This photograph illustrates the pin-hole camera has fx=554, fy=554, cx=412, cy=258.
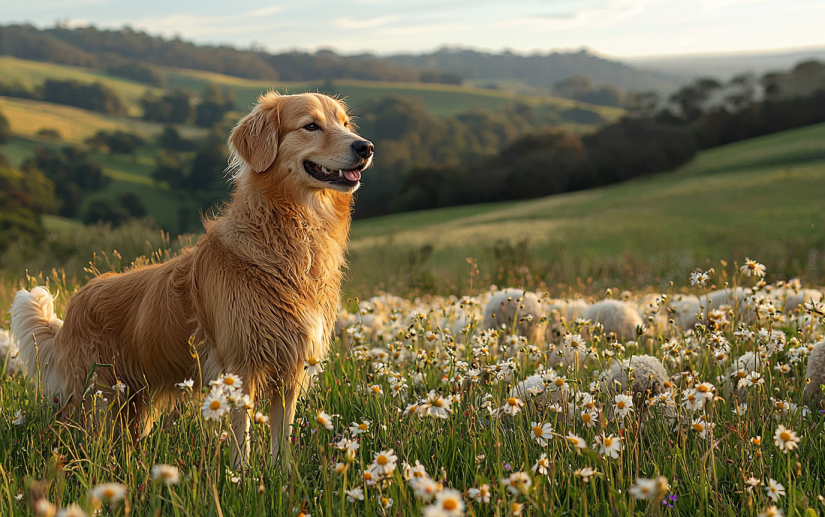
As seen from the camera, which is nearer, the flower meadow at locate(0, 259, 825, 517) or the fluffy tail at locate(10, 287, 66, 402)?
the flower meadow at locate(0, 259, 825, 517)

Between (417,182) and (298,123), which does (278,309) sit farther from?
(417,182)

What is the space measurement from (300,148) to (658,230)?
26.5 metres

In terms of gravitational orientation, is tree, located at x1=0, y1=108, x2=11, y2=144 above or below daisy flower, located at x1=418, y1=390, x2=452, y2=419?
above

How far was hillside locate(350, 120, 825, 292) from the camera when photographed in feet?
53.7

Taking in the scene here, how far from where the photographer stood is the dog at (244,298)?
142 inches

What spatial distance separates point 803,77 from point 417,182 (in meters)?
45.9

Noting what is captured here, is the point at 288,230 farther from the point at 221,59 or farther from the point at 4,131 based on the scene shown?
the point at 221,59

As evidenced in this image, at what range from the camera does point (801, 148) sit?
44938mm

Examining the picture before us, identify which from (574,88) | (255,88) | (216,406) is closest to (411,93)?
(255,88)

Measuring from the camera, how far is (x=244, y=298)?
3.55m

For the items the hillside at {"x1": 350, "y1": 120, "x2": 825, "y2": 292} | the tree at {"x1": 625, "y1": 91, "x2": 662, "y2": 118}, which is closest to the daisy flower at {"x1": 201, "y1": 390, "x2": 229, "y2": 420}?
the hillside at {"x1": 350, "y1": 120, "x2": 825, "y2": 292}

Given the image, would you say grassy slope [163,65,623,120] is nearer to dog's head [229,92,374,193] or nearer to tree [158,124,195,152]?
tree [158,124,195,152]

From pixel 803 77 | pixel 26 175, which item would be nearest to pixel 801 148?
pixel 803 77

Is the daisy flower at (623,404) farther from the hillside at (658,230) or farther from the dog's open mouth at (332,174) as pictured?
the hillside at (658,230)
